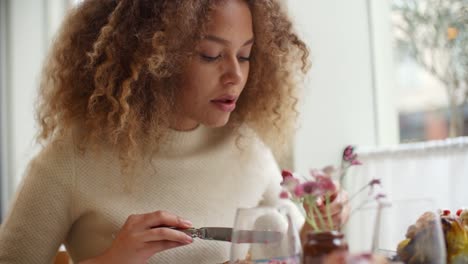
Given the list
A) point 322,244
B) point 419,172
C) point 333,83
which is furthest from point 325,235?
point 333,83

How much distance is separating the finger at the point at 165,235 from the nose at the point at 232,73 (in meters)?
0.39

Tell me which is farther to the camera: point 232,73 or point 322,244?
point 232,73

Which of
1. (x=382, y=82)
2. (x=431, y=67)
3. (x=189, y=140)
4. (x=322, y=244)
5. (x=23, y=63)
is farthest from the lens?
(x=23, y=63)

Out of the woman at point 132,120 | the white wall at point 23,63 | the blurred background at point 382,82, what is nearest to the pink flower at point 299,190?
the woman at point 132,120

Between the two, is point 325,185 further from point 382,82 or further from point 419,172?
point 382,82

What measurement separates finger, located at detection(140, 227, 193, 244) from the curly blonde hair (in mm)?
307

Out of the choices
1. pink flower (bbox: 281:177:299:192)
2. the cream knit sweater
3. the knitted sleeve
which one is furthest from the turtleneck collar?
pink flower (bbox: 281:177:299:192)

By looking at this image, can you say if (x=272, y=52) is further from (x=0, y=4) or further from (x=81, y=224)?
(x=0, y=4)

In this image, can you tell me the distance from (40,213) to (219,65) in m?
0.50

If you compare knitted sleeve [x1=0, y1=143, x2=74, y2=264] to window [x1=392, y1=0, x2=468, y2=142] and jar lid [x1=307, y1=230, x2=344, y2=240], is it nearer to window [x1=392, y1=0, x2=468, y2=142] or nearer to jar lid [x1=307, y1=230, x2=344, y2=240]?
jar lid [x1=307, y1=230, x2=344, y2=240]

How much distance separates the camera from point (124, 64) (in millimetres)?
1383

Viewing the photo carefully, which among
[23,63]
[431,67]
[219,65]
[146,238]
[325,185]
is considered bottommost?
[146,238]

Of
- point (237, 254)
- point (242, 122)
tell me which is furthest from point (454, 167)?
point (237, 254)

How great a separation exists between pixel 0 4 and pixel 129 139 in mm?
3194
